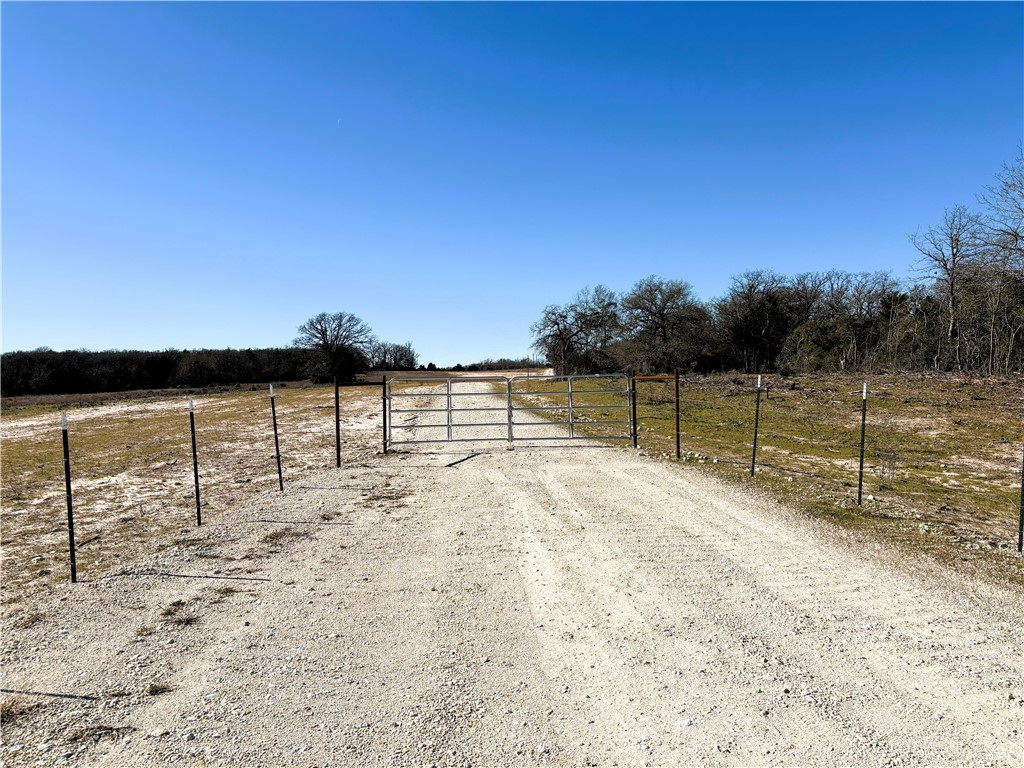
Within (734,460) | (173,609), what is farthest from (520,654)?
(734,460)

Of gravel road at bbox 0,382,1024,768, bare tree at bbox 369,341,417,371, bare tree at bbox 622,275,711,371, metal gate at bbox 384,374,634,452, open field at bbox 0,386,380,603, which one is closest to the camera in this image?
gravel road at bbox 0,382,1024,768

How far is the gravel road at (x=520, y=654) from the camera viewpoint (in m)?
3.26

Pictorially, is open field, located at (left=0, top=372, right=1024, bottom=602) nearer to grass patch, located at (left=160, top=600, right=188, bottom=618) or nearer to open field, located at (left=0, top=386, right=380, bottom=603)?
open field, located at (left=0, top=386, right=380, bottom=603)

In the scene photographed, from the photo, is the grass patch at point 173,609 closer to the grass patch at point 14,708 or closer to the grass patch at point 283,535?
the grass patch at point 14,708

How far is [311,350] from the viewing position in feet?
230

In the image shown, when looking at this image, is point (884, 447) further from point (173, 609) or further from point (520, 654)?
point (173, 609)

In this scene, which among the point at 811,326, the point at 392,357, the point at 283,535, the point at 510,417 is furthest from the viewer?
the point at 392,357

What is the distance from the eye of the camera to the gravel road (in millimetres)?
3262

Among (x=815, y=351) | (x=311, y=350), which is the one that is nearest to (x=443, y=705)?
(x=815, y=351)

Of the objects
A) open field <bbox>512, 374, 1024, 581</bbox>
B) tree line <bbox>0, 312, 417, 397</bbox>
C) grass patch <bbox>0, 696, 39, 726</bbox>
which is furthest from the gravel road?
tree line <bbox>0, 312, 417, 397</bbox>

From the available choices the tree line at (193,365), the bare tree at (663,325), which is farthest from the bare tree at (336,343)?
the bare tree at (663,325)

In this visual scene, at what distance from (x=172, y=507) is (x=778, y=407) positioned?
20.2 meters

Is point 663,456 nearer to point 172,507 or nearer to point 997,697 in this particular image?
point 997,697

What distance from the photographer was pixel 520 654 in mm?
4277
